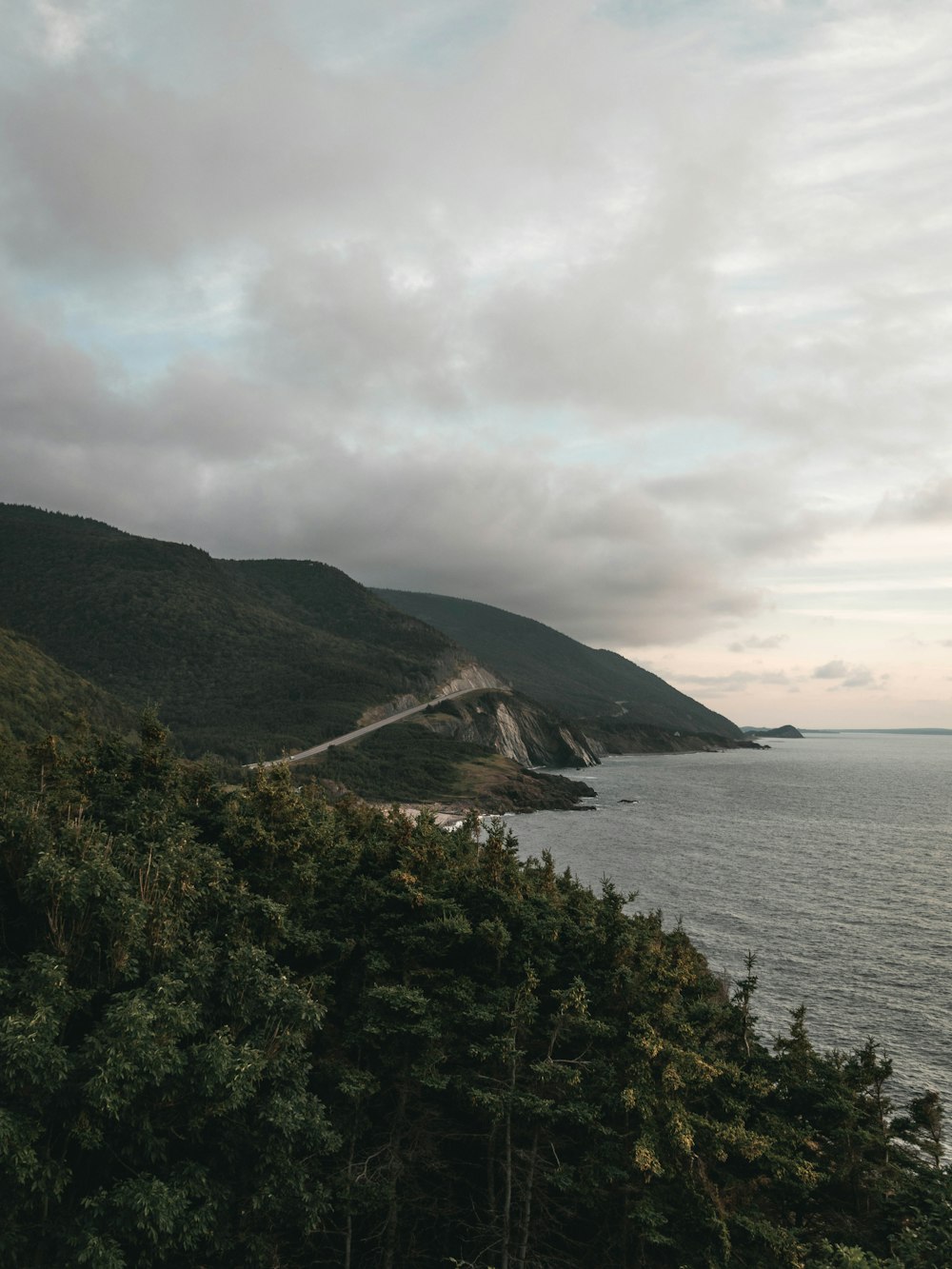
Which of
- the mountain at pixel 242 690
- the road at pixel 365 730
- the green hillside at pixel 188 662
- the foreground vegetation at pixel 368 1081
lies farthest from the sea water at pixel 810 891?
the green hillside at pixel 188 662

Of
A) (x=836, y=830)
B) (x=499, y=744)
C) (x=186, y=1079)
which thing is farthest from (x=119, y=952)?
(x=499, y=744)

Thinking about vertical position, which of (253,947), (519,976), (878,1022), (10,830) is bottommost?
(878,1022)

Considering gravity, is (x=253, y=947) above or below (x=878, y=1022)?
above

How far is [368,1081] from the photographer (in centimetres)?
2000

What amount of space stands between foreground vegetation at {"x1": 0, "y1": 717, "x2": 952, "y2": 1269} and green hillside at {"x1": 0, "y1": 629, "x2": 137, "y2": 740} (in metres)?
43.8

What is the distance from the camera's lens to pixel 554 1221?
20.1 meters

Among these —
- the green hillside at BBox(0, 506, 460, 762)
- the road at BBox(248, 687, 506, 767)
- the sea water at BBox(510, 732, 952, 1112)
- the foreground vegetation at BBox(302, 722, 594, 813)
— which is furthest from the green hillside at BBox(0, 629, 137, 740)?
the sea water at BBox(510, 732, 952, 1112)

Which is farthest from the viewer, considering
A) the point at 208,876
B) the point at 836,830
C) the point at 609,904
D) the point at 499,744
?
the point at 499,744

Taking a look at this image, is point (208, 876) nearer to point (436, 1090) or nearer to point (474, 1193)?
point (436, 1090)

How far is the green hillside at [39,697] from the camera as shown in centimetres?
6788

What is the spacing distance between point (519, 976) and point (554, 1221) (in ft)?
20.7

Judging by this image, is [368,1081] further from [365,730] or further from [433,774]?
[365,730]

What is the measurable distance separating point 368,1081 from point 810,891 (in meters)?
58.7

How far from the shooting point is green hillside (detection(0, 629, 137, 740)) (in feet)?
223
